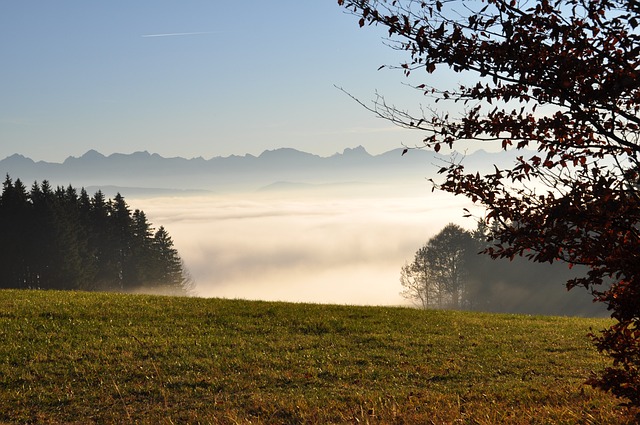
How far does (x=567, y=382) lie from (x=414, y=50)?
10.6 m

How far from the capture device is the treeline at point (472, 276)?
78312mm

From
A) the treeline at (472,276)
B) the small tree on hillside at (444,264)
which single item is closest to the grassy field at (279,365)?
the treeline at (472,276)

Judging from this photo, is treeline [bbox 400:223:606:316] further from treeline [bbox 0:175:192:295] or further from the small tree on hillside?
treeline [bbox 0:175:192:295]

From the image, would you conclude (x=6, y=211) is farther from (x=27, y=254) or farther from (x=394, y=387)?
(x=394, y=387)

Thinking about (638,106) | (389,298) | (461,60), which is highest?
(461,60)

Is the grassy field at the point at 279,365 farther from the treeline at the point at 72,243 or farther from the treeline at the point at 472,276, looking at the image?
the treeline at the point at 472,276

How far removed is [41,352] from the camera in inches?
654

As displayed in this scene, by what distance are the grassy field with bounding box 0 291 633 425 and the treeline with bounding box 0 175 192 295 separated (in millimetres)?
52036

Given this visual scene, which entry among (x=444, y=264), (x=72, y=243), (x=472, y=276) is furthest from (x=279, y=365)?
(x=472, y=276)

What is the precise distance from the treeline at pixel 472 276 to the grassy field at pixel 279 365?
5620 centimetres

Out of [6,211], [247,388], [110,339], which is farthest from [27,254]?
[247,388]

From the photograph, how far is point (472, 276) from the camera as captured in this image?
8388 cm

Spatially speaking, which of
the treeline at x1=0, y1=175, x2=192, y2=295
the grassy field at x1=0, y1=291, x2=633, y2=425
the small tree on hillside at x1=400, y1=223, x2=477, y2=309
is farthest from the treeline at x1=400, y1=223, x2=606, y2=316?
the grassy field at x1=0, y1=291, x2=633, y2=425

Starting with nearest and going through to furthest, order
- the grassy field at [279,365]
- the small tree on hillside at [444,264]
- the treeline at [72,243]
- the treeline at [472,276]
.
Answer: the grassy field at [279,365]
the treeline at [72,243]
the treeline at [472,276]
the small tree on hillside at [444,264]
